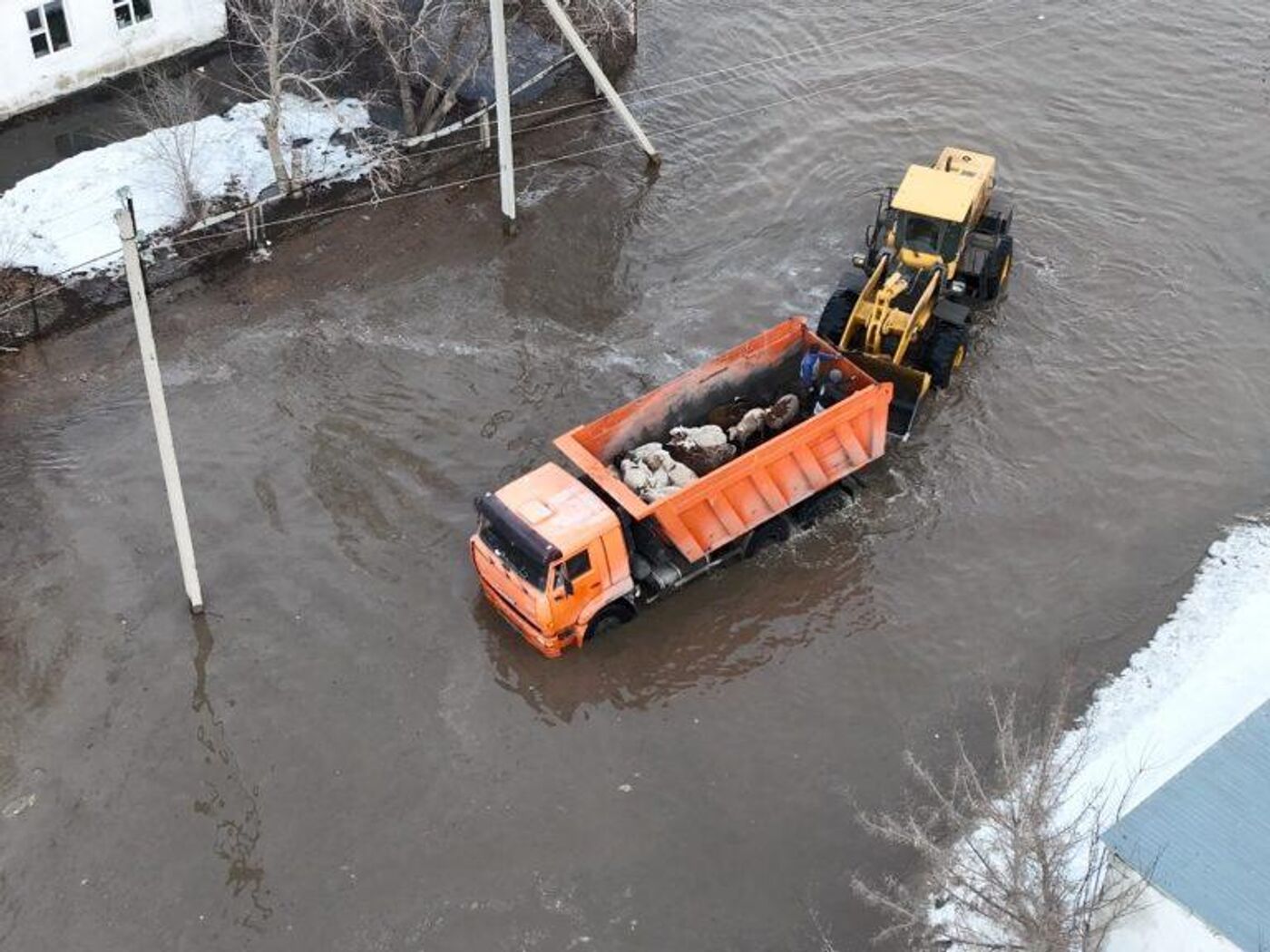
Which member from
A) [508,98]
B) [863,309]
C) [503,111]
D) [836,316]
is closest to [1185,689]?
[863,309]

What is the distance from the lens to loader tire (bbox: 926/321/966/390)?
62.4ft

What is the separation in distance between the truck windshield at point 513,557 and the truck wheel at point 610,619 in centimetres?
115

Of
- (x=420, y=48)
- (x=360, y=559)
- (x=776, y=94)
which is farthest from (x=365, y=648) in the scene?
(x=776, y=94)

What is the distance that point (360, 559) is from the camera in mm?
17188

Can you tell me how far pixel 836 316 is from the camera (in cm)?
1930

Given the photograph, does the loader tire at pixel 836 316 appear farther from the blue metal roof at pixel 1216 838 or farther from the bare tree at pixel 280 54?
the bare tree at pixel 280 54

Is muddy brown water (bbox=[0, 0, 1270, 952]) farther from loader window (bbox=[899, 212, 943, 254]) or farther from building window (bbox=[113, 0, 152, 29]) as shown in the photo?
building window (bbox=[113, 0, 152, 29])

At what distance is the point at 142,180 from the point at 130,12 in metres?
4.98

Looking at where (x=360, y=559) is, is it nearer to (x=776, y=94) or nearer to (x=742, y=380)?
(x=742, y=380)

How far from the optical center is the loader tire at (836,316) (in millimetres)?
19219

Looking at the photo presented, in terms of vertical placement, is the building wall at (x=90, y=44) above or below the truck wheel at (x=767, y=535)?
above

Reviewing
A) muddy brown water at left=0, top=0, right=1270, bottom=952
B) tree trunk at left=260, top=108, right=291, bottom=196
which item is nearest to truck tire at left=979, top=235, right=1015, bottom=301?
muddy brown water at left=0, top=0, right=1270, bottom=952

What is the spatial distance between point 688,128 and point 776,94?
259 cm

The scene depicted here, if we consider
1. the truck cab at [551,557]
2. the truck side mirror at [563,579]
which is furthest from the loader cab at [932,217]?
the truck side mirror at [563,579]
